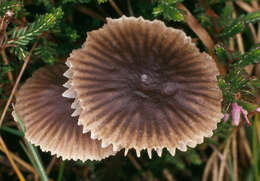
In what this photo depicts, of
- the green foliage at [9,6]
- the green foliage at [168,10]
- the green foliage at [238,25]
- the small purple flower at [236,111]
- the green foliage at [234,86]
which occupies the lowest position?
the small purple flower at [236,111]

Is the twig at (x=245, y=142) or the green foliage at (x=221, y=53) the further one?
the twig at (x=245, y=142)

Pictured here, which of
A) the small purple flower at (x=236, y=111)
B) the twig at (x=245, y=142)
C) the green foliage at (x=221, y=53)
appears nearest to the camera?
the small purple flower at (x=236, y=111)

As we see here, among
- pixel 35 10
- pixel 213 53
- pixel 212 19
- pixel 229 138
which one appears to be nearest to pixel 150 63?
pixel 213 53

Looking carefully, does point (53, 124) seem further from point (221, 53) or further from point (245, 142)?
point (245, 142)

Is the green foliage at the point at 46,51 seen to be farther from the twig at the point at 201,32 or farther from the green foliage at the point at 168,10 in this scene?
the twig at the point at 201,32

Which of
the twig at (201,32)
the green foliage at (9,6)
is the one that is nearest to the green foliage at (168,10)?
the twig at (201,32)

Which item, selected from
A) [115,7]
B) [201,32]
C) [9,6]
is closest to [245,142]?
[201,32]

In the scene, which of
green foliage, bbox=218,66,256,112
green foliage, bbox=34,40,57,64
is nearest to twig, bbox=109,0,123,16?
green foliage, bbox=34,40,57,64

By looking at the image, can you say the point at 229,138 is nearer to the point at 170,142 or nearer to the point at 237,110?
the point at 237,110
